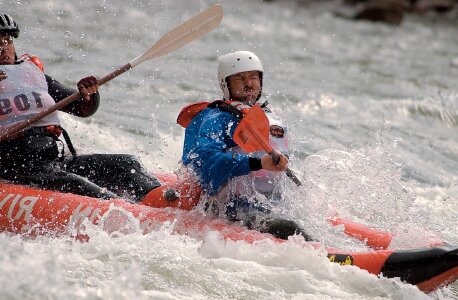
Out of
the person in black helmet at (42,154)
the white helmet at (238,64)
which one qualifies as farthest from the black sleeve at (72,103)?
the white helmet at (238,64)

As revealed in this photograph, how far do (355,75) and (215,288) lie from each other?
33.9ft

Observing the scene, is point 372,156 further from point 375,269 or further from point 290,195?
point 375,269

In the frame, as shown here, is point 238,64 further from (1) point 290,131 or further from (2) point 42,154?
(1) point 290,131

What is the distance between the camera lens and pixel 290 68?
1432cm

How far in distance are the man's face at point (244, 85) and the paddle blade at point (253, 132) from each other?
1.57 feet

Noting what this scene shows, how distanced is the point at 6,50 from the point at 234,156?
1.74m

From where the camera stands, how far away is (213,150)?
517cm

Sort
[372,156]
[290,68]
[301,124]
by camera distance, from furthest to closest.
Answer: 1. [290,68]
2. [301,124]
3. [372,156]

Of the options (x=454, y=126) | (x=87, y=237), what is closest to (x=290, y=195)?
(x=87, y=237)

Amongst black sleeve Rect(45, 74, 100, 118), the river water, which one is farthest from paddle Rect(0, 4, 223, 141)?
the river water

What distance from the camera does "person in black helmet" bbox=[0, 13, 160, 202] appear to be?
18.3 feet

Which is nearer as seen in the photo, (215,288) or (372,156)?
(215,288)

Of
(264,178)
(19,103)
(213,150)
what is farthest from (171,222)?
(19,103)

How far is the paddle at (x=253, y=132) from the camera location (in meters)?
4.99
